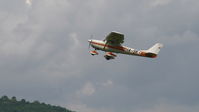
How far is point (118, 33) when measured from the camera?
82438 millimetres

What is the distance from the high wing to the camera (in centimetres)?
8288

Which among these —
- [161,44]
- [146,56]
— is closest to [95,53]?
[146,56]

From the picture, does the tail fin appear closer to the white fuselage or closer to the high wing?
the white fuselage

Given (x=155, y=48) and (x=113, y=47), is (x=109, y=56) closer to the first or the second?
(x=113, y=47)

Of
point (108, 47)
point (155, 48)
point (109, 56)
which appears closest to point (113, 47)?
point (108, 47)

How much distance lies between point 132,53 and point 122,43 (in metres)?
3.20

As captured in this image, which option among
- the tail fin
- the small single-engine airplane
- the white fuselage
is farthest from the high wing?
the tail fin

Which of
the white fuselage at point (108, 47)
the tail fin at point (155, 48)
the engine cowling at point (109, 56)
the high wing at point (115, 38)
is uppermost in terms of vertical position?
the tail fin at point (155, 48)

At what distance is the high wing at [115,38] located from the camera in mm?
82875

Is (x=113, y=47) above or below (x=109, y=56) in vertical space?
above

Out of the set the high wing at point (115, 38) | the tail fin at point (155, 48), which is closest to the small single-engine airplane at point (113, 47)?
the high wing at point (115, 38)

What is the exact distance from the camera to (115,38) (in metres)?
83.9

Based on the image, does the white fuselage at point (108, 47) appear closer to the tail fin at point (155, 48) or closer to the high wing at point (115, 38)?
the high wing at point (115, 38)

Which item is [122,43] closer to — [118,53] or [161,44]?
[118,53]
